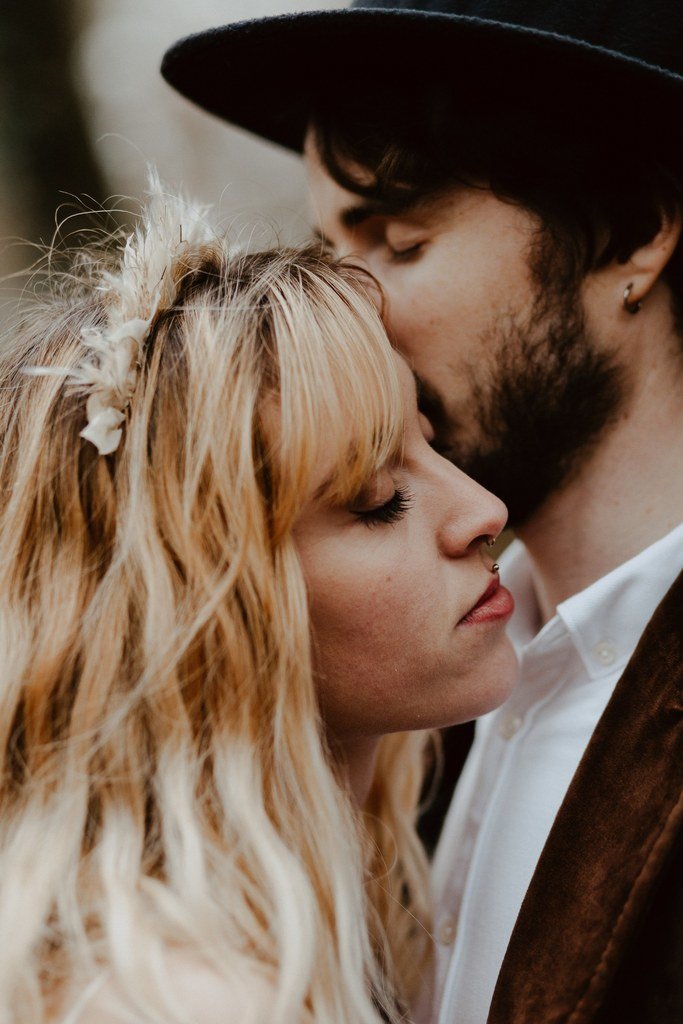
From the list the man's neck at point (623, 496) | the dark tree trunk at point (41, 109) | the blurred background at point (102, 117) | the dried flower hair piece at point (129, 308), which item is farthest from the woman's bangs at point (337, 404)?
the dark tree trunk at point (41, 109)

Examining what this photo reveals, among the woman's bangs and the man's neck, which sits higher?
the woman's bangs

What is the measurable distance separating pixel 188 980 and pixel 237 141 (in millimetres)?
6875

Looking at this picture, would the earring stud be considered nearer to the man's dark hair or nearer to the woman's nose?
the man's dark hair

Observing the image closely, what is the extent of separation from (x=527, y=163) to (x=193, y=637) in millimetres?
1344

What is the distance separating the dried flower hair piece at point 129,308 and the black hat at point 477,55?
1.51 ft

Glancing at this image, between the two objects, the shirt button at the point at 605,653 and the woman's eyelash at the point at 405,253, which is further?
the woman's eyelash at the point at 405,253

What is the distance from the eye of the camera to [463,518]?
172 centimetres

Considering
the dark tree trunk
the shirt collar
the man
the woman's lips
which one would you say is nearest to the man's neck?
the man

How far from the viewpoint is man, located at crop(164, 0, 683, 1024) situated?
183cm

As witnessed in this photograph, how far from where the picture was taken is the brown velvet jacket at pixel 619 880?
1323 mm

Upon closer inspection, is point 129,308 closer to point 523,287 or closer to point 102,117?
point 523,287

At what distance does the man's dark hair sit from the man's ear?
14 mm

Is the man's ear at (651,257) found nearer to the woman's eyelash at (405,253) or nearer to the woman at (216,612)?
the woman's eyelash at (405,253)

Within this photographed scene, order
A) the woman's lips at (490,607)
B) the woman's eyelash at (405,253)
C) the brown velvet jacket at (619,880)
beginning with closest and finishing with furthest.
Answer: the brown velvet jacket at (619,880) < the woman's lips at (490,607) < the woman's eyelash at (405,253)
